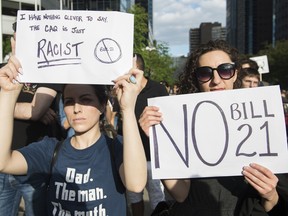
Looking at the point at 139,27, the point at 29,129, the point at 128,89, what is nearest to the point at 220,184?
the point at 128,89

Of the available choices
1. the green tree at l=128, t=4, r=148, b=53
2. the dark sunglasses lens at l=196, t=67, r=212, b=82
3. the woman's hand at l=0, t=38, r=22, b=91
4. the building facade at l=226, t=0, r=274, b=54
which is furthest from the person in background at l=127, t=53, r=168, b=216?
the building facade at l=226, t=0, r=274, b=54

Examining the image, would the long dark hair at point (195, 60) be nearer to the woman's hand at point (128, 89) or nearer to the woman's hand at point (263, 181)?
the woman's hand at point (128, 89)

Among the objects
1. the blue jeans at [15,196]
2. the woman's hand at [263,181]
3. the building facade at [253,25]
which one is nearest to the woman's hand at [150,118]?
the woman's hand at [263,181]

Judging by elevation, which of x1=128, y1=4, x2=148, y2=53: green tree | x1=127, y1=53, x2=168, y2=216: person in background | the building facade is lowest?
x1=127, y1=53, x2=168, y2=216: person in background

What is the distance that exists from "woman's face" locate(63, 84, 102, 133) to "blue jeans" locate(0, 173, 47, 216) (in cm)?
85

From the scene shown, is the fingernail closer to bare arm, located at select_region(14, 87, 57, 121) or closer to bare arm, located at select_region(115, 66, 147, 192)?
bare arm, located at select_region(115, 66, 147, 192)

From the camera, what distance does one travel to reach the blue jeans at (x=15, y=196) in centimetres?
309

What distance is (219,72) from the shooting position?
96.0 inches

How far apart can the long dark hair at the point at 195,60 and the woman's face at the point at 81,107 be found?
2.10 ft

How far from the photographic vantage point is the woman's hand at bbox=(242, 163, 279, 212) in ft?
6.38

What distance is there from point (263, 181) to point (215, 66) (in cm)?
81

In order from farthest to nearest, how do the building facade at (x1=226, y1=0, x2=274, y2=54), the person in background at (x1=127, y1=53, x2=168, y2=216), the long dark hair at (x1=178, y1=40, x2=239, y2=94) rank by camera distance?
the building facade at (x1=226, y1=0, x2=274, y2=54) < the person in background at (x1=127, y1=53, x2=168, y2=216) < the long dark hair at (x1=178, y1=40, x2=239, y2=94)

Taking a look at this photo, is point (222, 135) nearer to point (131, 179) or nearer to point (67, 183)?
point (131, 179)

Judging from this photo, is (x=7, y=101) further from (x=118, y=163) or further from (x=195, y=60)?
(x=195, y=60)
